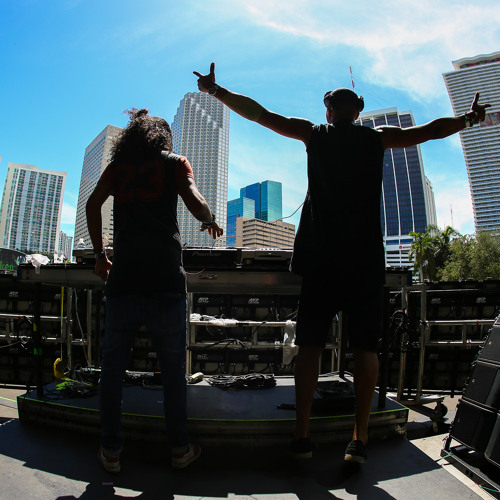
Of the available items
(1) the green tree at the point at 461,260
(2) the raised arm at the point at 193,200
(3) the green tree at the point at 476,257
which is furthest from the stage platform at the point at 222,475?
(1) the green tree at the point at 461,260

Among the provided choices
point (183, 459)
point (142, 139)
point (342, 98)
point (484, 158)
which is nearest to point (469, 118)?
point (342, 98)

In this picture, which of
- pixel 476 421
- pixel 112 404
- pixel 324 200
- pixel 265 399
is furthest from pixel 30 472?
pixel 476 421

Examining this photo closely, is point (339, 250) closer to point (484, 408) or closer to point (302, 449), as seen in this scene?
point (302, 449)

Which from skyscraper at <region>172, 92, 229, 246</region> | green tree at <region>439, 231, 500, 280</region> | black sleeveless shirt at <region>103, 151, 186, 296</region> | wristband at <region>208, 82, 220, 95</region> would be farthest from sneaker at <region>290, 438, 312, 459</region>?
skyscraper at <region>172, 92, 229, 246</region>

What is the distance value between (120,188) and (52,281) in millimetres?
1234

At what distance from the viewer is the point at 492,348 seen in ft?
6.27

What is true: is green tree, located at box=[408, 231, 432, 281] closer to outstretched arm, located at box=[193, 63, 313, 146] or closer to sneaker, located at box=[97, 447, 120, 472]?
outstretched arm, located at box=[193, 63, 313, 146]

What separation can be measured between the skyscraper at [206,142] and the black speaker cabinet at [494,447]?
63.9 meters

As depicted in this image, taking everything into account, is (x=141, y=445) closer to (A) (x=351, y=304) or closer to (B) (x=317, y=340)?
(B) (x=317, y=340)

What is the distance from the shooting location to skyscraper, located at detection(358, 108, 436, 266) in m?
119

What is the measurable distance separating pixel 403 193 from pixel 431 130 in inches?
5297

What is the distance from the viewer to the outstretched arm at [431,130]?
5.99 feet

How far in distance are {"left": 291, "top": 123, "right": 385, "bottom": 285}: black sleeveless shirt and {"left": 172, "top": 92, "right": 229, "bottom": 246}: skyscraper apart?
6346 cm

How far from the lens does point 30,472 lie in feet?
5.07
